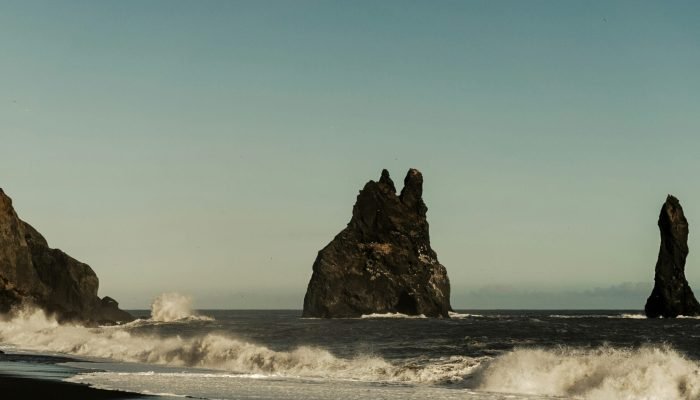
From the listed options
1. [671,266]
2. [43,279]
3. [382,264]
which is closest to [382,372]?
[43,279]

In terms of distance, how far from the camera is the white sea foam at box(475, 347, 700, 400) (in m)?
26.4

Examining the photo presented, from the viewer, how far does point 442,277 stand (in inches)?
6053

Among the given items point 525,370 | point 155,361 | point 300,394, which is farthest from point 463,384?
point 155,361

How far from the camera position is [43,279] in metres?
110

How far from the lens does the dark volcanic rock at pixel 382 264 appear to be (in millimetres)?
145125

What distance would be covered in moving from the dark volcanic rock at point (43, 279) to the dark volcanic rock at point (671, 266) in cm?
9329

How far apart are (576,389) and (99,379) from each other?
16639mm

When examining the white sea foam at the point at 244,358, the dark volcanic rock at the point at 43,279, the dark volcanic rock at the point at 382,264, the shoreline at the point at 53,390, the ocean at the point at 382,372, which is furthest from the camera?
the dark volcanic rock at the point at 382,264

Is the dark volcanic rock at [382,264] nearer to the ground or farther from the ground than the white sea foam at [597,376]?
farther from the ground

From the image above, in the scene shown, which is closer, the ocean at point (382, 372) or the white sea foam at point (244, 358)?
the ocean at point (382, 372)

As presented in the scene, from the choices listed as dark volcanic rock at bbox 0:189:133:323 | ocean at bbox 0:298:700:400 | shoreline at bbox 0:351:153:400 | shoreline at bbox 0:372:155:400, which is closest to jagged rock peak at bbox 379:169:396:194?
dark volcanic rock at bbox 0:189:133:323

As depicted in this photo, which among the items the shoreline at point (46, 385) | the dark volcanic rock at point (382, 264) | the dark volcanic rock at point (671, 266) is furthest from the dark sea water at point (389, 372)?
the dark volcanic rock at point (671, 266)

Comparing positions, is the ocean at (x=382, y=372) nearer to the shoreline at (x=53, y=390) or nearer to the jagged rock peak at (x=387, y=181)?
the shoreline at (x=53, y=390)

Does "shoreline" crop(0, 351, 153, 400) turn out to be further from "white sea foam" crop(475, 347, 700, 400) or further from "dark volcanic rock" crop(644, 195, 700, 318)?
"dark volcanic rock" crop(644, 195, 700, 318)
